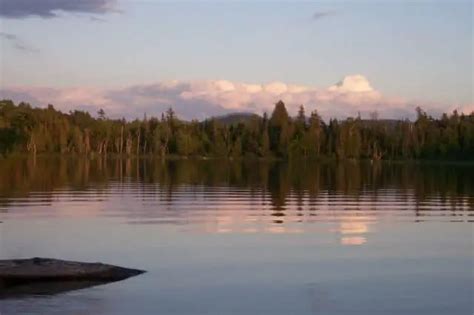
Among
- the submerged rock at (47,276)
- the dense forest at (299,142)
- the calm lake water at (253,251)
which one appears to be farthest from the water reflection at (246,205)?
the dense forest at (299,142)

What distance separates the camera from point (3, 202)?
3931 centimetres

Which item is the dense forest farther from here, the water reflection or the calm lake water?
the calm lake water

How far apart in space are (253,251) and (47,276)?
823 cm

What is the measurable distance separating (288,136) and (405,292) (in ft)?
586

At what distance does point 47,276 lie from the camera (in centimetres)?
1686

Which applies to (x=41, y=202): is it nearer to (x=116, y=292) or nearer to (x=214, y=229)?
(x=214, y=229)

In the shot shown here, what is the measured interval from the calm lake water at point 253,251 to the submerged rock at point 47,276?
1.27 ft

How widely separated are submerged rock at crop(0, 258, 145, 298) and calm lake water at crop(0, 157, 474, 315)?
39 cm

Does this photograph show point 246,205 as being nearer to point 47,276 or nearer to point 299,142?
point 47,276

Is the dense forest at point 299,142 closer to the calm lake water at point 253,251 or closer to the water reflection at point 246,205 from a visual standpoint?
the water reflection at point 246,205

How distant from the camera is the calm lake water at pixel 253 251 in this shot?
16.6 metres

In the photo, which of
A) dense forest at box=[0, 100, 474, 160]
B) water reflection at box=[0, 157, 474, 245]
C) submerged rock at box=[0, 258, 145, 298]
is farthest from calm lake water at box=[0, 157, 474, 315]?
dense forest at box=[0, 100, 474, 160]

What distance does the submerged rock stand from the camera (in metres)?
16.5

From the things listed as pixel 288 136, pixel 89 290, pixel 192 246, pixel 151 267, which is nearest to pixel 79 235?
pixel 192 246
